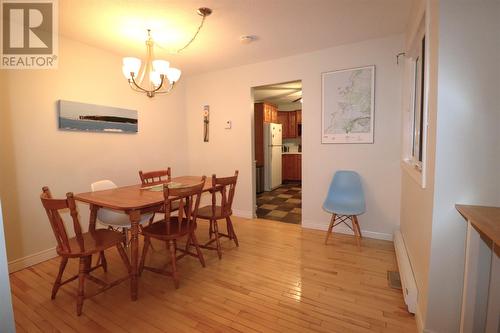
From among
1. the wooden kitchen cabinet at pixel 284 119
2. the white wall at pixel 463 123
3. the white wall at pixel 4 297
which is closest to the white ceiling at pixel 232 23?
the white wall at pixel 463 123

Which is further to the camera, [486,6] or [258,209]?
[258,209]

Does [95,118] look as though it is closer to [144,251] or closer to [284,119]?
[144,251]

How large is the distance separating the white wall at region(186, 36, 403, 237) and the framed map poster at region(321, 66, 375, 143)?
0.07m

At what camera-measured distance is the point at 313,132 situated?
3266mm

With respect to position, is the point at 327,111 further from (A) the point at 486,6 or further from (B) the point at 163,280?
(B) the point at 163,280

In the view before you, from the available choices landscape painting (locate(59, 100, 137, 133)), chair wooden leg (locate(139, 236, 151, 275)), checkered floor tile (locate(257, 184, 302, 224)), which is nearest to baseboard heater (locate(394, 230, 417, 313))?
checkered floor tile (locate(257, 184, 302, 224))

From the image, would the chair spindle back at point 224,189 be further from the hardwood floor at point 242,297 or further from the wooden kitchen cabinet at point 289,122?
the wooden kitchen cabinet at point 289,122

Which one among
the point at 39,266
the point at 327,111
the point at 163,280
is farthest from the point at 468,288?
the point at 39,266

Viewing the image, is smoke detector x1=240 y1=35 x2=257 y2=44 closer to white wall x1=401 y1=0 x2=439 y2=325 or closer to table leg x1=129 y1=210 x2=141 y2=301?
white wall x1=401 y1=0 x2=439 y2=325

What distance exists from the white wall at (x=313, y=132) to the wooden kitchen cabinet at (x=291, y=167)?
3256mm

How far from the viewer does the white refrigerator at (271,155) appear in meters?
5.75

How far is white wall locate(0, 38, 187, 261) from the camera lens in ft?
7.51

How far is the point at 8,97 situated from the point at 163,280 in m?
2.20

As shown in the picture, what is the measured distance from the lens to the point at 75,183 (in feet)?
9.05
